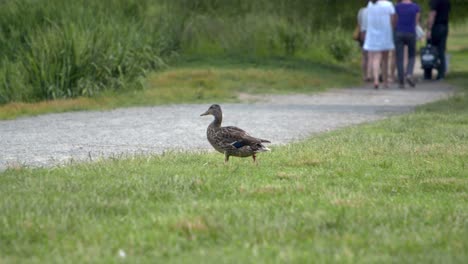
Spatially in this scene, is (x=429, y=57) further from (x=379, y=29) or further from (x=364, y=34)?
(x=379, y=29)

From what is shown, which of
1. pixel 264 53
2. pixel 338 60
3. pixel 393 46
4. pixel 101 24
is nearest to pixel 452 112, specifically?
pixel 393 46

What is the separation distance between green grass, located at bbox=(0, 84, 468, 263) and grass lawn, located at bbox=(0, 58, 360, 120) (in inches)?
320

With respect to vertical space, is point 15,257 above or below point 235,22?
above

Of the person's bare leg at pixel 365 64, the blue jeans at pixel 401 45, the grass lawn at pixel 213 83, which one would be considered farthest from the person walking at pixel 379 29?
the person's bare leg at pixel 365 64

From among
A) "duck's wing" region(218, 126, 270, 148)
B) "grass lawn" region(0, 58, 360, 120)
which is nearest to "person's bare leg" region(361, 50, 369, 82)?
"grass lawn" region(0, 58, 360, 120)

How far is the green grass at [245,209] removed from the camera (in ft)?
19.6

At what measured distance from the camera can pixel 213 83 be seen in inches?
870

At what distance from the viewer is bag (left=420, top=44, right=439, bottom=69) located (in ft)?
81.7

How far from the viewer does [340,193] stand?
7871 mm

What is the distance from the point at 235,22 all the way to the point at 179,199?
816 inches

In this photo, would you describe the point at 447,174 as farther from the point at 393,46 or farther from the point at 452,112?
the point at 393,46

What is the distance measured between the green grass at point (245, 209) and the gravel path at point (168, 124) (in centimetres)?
198

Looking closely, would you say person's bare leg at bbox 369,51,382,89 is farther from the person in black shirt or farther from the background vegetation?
the background vegetation

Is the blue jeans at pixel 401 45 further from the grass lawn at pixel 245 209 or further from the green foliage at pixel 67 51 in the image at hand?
the grass lawn at pixel 245 209
